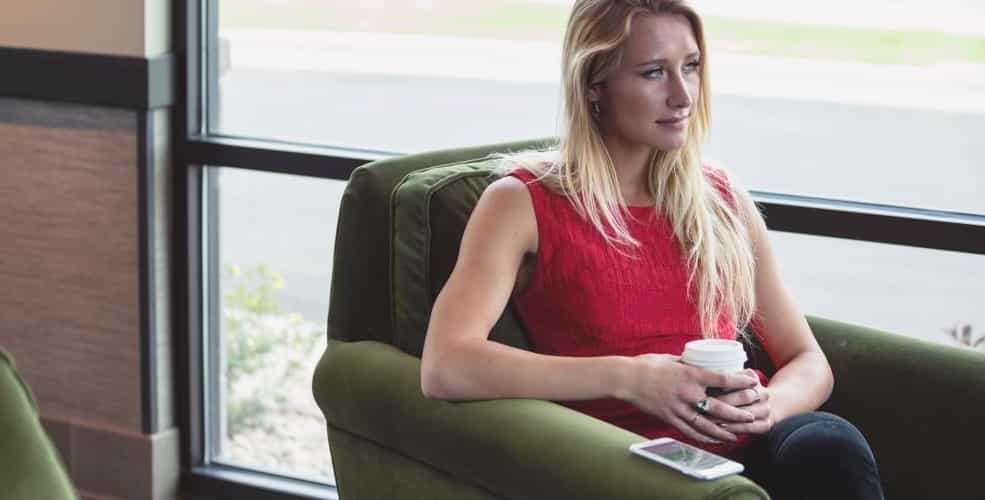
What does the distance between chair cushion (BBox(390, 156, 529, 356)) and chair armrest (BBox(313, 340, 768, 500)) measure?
6 cm

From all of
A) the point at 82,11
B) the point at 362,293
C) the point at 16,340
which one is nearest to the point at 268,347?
the point at 16,340

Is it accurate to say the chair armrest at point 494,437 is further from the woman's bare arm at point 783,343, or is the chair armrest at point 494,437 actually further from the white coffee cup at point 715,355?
the woman's bare arm at point 783,343

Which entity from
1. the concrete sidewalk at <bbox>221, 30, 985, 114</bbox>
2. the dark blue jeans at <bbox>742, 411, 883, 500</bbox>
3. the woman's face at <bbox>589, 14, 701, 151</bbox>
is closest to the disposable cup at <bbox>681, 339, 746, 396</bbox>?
the dark blue jeans at <bbox>742, 411, 883, 500</bbox>

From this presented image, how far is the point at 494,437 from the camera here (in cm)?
187

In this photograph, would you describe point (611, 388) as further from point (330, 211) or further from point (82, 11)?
point (82, 11)

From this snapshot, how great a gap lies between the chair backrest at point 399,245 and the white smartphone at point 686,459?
455mm

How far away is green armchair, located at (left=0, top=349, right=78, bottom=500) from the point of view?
47.5 inches

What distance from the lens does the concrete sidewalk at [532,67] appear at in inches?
100

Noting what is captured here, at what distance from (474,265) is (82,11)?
138 cm

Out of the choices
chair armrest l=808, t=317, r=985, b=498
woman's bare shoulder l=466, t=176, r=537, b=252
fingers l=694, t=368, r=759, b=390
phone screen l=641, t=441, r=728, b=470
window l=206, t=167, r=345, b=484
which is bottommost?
window l=206, t=167, r=345, b=484

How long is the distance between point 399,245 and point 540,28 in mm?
823

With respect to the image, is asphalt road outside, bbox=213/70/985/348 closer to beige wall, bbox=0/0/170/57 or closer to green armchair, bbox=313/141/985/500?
beige wall, bbox=0/0/170/57

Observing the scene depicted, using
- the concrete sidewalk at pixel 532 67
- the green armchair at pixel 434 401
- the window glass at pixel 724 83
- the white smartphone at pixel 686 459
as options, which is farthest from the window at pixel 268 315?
the white smartphone at pixel 686 459

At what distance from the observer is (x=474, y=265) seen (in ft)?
6.71
